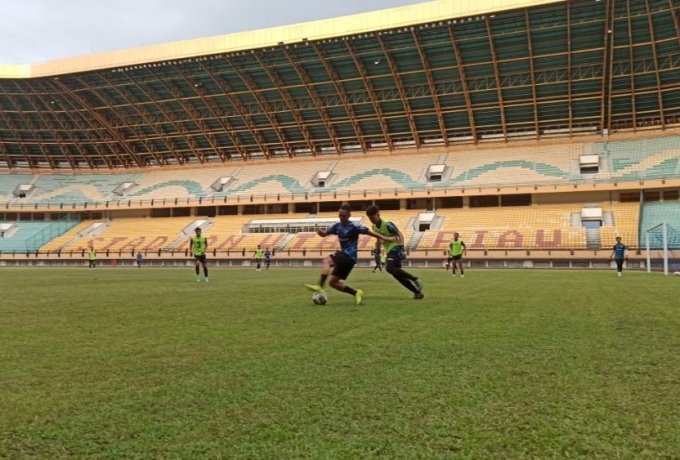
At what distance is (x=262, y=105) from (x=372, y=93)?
34.5 ft

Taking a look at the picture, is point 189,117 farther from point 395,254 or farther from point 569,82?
point 395,254

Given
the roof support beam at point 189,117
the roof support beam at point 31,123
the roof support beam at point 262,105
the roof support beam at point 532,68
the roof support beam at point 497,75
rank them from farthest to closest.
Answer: the roof support beam at point 31,123 → the roof support beam at point 189,117 → the roof support beam at point 262,105 → the roof support beam at point 497,75 → the roof support beam at point 532,68

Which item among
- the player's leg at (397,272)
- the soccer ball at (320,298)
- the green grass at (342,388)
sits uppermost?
the player's leg at (397,272)

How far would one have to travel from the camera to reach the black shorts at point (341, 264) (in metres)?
10.1

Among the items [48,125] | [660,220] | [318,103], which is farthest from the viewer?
[48,125]

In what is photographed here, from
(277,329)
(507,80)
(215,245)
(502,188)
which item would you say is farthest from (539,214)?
(277,329)

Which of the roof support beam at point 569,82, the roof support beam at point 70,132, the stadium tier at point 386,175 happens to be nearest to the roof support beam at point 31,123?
the roof support beam at point 70,132

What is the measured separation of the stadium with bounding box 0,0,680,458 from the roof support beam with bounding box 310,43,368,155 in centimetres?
26

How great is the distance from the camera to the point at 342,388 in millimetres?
3863

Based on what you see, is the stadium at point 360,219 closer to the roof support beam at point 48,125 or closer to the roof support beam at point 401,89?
the roof support beam at point 401,89

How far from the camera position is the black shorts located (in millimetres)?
10125

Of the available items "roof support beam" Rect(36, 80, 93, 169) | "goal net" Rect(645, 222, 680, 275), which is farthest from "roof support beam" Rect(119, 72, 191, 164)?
"goal net" Rect(645, 222, 680, 275)

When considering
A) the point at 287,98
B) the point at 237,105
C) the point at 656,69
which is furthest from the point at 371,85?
the point at 656,69

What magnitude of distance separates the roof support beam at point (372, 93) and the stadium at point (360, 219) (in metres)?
0.24
